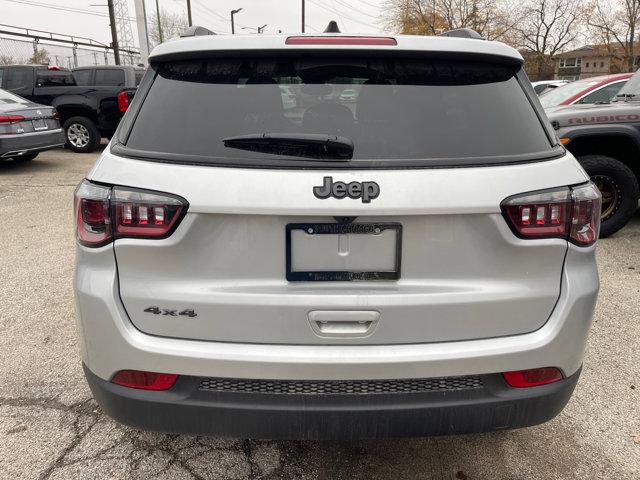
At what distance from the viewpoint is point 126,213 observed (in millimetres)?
1655

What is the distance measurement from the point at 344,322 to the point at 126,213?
79cm

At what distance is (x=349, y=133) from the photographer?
67.3 inches

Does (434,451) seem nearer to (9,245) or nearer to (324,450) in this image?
(324,450)

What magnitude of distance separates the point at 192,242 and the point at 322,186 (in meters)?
0.45

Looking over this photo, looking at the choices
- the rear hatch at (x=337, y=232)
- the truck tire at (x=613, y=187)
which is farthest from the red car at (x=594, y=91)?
the rear hatch at (x=337, y=232)

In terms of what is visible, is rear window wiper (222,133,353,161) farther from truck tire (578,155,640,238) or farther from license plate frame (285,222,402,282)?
truck tire (578,155,640,238)

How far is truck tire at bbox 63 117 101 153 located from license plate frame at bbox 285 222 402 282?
1150 centimetres

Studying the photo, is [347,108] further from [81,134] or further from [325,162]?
[81,134]

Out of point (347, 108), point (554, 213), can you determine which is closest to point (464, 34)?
point (347, 108)

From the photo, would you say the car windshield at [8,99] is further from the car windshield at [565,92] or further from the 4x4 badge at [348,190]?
the 4x4 badge at [348,190]

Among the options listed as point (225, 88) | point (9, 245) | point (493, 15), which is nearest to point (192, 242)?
point (225, 88)

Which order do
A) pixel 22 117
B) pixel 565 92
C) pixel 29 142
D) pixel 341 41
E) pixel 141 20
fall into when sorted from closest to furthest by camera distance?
pixel 341 41 → pixel 565 92 → pixel 22 117 → pixel 29 142 → pixel 141 20

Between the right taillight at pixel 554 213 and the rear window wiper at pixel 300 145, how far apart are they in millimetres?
545

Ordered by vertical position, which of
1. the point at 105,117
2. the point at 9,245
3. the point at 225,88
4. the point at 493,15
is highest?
the point at 493,15
